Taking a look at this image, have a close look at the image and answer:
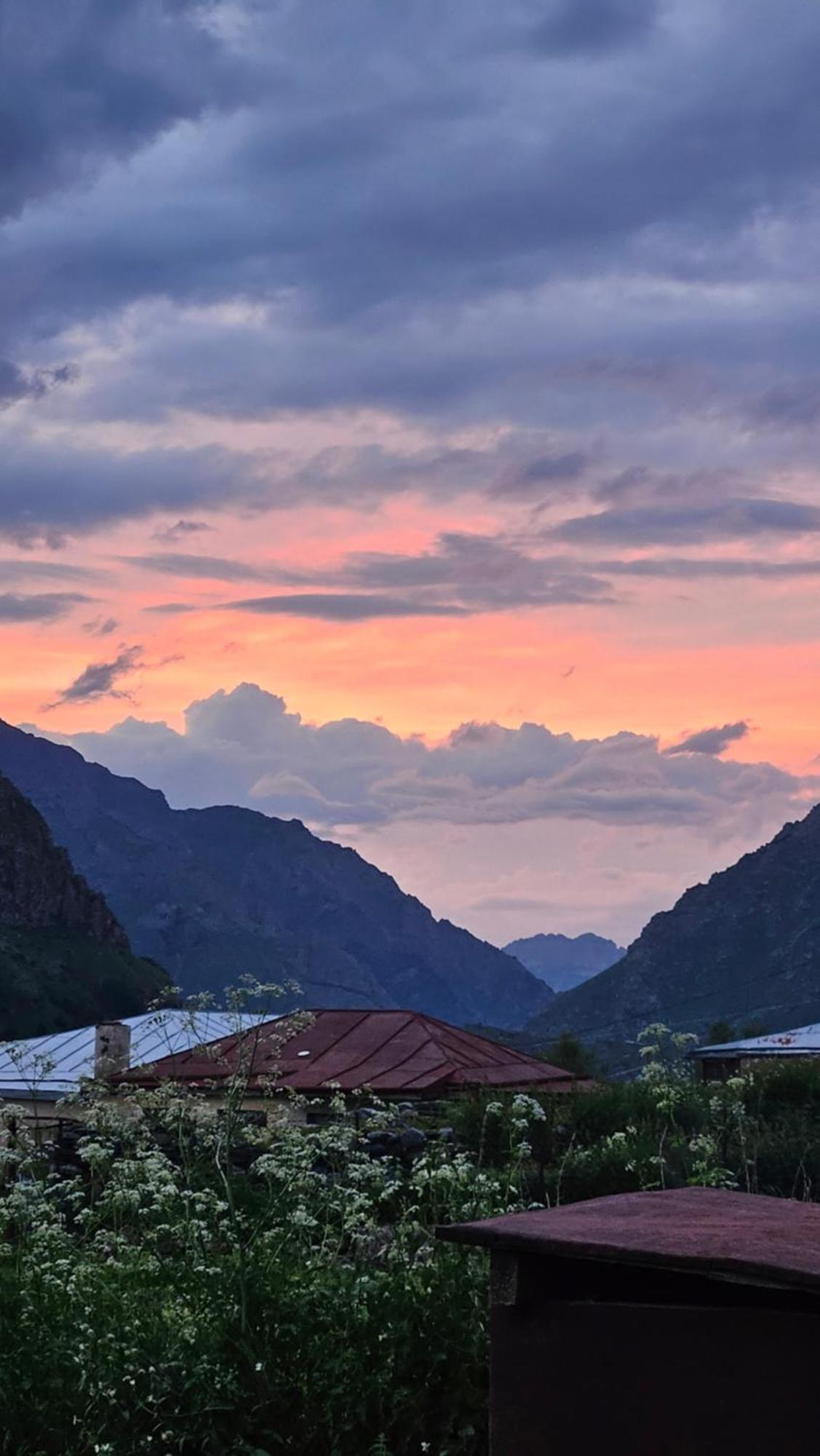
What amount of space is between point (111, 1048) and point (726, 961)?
127872 millimetres

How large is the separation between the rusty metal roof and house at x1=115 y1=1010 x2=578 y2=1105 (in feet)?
46.0

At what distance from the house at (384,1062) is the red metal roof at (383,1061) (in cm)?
2

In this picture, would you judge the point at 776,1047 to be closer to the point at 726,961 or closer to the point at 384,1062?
the point at 384,1062

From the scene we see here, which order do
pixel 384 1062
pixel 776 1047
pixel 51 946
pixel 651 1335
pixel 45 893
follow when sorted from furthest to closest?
pixel 45 893
pixel 51 946
pixel 776 1047
pixel 384 1062
pixel 651 1335

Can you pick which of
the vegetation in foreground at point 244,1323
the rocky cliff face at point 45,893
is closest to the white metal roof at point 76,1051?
the vegetation in foreground at point 244,1323

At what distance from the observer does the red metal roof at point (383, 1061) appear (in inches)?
832

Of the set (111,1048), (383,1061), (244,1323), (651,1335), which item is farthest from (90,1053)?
(651,1335)

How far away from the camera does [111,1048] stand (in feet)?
87.4

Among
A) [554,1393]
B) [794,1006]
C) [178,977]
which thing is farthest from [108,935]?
[554,1393]

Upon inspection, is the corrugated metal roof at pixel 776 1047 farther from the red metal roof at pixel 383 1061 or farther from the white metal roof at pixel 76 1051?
the red metal roof at pixel 383 1061

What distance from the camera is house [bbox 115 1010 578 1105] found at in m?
20.7

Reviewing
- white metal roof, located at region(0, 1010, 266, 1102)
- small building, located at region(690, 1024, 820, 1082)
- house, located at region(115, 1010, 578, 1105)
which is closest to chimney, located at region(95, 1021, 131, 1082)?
white metal roof, located at region(0, 1010, 266, 1102)

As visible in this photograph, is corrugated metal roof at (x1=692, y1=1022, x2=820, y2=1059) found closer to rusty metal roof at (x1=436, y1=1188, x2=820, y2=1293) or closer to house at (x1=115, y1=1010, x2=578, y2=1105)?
house at (x1=115, y1=1010, x2=578, y2=1105)

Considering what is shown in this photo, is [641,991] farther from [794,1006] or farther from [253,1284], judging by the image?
[253,1284]
